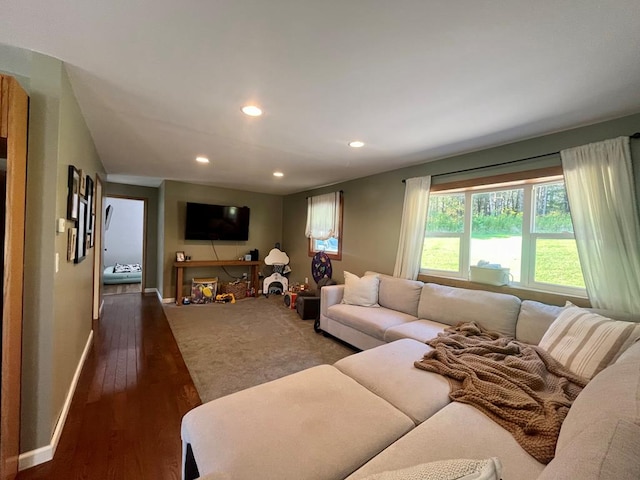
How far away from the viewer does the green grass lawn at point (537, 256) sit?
2.30 metres

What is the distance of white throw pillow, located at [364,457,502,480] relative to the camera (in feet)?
1.86

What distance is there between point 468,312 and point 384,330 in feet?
2.65

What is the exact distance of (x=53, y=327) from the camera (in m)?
1.54

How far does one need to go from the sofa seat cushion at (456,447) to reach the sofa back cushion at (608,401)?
7.3 inches

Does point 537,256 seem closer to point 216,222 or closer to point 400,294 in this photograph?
point 400,294

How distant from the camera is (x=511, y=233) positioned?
265 cm

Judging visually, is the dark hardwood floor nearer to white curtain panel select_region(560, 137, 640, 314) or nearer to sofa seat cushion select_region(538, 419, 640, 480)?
sofa seat cushion select_region(538, 419, 640, 480)

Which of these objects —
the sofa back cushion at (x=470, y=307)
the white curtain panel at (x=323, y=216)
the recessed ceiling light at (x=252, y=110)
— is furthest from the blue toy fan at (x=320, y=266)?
the recessed ceiling light at (x=252, y=110)

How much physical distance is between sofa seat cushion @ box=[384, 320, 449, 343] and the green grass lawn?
86 cm

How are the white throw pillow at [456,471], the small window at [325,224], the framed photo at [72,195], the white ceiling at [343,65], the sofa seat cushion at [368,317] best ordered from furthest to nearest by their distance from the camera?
the small window at [325,224]
the sofa seat cushion at [368,317]
the framed photo at [72,195]
the white ceiling at [343,65]
the white throw pillow at [456,471]

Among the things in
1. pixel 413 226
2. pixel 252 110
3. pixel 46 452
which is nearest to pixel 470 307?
pixel 413 226

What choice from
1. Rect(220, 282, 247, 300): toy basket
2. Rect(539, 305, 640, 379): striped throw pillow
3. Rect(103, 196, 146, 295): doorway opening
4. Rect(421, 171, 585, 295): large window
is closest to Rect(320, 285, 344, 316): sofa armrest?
Rect(421, 171, 585, 295): large window

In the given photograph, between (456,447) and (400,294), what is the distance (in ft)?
7.11

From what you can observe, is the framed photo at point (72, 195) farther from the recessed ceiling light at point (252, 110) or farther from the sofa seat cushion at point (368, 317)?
the sofa seat cushion at point (368, 317)
